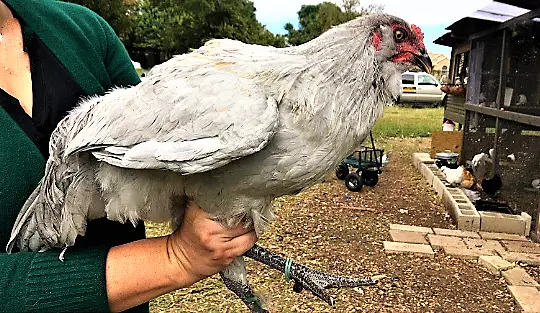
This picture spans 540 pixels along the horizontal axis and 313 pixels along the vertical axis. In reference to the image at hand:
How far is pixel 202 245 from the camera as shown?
4.61 feet

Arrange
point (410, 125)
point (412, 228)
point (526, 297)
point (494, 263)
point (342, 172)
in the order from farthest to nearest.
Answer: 1. point (410, 125)
2. point (342, 172)
3. point (412, 228)
4. point (494, 263)
5. point (526, 297)

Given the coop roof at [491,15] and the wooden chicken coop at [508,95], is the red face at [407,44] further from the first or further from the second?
the coop roof at [491,15]

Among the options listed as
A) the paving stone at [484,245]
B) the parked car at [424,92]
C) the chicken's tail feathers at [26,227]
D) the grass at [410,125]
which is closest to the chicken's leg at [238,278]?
the chicken's tail feathers at [26,227]

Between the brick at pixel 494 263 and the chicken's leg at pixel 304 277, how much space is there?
269 cm

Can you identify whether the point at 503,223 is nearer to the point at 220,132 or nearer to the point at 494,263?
the point at 494,263

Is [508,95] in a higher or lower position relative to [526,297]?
higher

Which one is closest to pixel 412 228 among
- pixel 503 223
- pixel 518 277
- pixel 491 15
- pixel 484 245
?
pixel 484 245

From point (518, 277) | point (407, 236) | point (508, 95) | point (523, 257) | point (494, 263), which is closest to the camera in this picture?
point (518, 277)

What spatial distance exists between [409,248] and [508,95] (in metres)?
2.43

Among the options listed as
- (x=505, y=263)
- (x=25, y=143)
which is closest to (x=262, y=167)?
(x=25, y=143)

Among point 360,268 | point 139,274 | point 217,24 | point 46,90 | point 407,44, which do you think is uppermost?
point 217,24

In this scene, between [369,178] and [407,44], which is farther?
[369,178]

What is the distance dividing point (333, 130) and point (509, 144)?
4.90 metres

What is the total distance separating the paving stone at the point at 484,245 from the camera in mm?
4566
